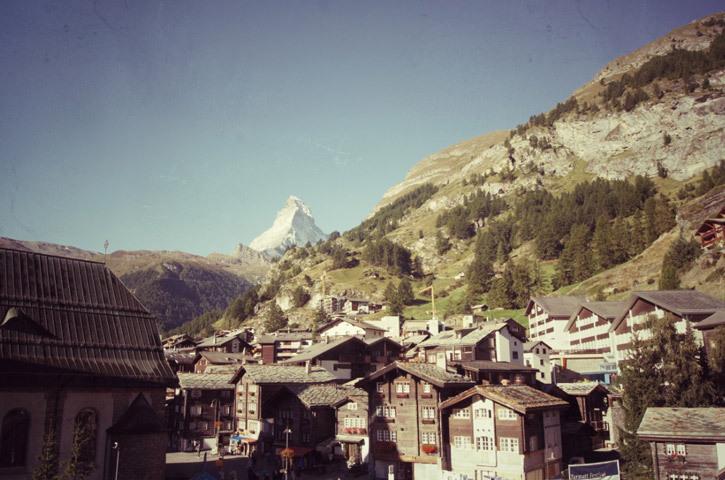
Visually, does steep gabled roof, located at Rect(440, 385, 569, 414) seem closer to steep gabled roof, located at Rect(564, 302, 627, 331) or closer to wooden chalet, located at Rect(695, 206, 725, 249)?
steep gabled roof, located at Rect(564, 302, 627, 331)

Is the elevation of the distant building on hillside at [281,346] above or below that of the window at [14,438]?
above

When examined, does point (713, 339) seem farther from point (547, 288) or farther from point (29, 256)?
point (547, 288)

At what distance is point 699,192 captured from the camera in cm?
14900

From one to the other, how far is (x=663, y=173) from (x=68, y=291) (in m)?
200

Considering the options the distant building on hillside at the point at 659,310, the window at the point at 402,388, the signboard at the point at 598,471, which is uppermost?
the distant building on hillside at the point at 659,310

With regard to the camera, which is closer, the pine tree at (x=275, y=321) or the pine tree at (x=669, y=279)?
the pine tree at (x=669, y=279)

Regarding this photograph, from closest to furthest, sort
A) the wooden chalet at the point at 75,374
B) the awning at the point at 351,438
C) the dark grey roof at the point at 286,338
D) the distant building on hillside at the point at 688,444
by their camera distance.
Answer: the wooden chalet at the point at 75,374, the distant building on hillside at the point at 688,444, the awning at the point at 351,438, the dark grey roof at the point at 286,338

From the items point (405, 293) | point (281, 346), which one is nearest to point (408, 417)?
point (281, 346)

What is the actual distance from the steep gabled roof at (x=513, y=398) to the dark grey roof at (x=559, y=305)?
59786mm

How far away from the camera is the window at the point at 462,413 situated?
152ft

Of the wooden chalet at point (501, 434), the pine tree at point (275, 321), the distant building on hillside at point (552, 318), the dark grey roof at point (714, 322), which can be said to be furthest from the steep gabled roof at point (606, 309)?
the pine tree at point (275, 321)

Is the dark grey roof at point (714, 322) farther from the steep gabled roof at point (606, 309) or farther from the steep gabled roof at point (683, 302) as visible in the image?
the steep gabled roof at point (606, 309)

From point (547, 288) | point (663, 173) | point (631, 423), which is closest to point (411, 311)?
point (547, 288)

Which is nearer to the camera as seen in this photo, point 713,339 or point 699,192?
point 713,339
